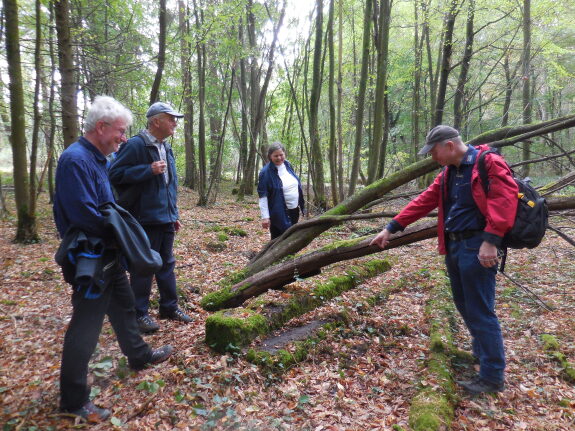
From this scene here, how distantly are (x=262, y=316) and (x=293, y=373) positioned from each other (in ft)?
2.40

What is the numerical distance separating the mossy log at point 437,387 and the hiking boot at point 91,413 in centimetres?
226

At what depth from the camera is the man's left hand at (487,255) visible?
9.05 feet

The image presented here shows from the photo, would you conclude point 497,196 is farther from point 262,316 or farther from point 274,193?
point 274,193

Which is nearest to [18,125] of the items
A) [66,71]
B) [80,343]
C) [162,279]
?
[66,71]

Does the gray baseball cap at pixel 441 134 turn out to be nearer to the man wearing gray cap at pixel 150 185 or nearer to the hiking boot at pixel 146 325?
the man wearing gray cap at pixel 150 185

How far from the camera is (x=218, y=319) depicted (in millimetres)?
3463

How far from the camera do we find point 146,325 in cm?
375

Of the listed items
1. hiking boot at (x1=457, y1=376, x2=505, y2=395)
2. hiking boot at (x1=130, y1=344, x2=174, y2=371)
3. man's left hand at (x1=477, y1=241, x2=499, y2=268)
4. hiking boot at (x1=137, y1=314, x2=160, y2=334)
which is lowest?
hiking boot at (x1=457, y1=376, x2=505, y2=395)

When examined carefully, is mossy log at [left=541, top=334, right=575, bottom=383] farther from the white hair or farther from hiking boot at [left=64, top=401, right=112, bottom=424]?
the white hair

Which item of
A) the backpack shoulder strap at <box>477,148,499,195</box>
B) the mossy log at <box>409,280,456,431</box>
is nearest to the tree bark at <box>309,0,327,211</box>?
the mossy log at <box>409,280,456,431</box>

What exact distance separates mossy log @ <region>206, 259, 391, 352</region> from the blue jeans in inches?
76.4

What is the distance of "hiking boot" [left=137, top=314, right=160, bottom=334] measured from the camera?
12.3ft

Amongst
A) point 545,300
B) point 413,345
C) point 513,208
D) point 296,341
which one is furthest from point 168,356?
point 545,300

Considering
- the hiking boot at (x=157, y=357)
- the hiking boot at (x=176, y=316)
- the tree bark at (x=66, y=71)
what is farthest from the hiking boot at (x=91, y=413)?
the tree bark at (x=66, y=71)
